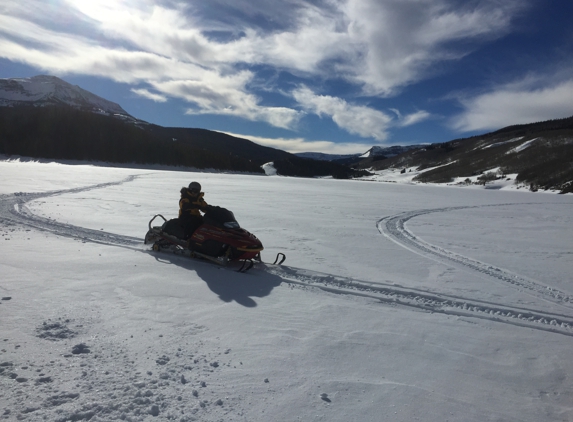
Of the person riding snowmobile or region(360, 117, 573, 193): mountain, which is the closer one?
the person riding snowmobile

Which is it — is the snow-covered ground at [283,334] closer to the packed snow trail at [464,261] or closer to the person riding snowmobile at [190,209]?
the packed snow trail at [464,261]

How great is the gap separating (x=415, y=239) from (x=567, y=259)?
3.36m

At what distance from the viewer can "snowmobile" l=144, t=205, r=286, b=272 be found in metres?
6.55

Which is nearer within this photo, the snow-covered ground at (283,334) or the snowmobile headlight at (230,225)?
the snow-covered ground at (283,334)

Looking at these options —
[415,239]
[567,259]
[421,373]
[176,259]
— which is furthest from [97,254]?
[567,259]

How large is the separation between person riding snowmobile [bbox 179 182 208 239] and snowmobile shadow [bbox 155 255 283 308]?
665mm

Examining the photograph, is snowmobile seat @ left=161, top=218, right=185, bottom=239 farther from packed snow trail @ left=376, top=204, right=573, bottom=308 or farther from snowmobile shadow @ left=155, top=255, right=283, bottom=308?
packed snow trail @ left=376, top=204, right=573, bottom=308

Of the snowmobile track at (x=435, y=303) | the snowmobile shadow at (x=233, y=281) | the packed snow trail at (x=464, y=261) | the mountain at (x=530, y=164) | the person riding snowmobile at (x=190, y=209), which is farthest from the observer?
the mountain at (x=530, y=164)

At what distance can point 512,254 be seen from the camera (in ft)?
27.7

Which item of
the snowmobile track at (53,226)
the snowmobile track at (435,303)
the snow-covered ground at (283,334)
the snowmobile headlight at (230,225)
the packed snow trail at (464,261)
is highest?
the snowmobile headlight at (230,225)

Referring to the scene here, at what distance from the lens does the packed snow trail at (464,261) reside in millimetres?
5730

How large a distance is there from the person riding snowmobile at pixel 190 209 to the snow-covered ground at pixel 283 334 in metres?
0.82

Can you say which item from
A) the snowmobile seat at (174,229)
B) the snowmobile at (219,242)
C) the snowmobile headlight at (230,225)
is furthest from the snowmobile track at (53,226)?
the snowmobile headlight at (230,225)

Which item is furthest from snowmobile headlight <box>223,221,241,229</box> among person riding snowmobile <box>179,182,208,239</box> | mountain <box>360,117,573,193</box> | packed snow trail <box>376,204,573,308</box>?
mountain <box>360,117,573,193</box>
